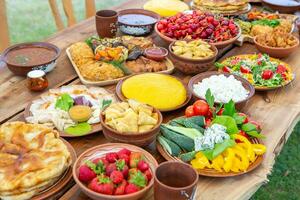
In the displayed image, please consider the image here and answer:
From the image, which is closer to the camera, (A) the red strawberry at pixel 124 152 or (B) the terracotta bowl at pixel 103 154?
(B) the terracotta bowl at pixel 103 154

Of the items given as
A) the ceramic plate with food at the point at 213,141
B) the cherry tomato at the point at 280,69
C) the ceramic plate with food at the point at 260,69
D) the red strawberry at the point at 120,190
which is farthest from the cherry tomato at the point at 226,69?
the red strawberry at the point at 120,190

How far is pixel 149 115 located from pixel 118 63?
77cm

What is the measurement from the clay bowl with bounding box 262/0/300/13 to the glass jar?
2421 millimetres

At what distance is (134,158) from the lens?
6.02 ft

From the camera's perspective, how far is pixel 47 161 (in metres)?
1.85

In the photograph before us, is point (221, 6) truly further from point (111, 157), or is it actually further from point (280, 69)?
point (111, 157)

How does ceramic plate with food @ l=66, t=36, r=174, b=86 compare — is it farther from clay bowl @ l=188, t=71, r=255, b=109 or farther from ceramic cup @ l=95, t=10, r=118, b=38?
clay bowl @ l=188, t=71, r=255, b=109

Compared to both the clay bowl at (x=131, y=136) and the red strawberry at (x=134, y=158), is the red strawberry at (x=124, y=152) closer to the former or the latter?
the red strawberry at (x=134, y=158)

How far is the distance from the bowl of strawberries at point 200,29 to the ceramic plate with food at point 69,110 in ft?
2.81

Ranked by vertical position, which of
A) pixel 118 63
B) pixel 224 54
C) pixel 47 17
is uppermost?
pixel 118 63

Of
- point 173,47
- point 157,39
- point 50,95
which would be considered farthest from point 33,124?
point 157,39

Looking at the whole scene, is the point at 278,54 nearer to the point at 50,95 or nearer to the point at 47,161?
the point at 50,95

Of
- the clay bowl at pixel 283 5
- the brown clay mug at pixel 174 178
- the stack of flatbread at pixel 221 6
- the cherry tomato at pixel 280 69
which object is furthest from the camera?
the clay bowl at pixel 283 5

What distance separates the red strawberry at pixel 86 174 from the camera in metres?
1.74
